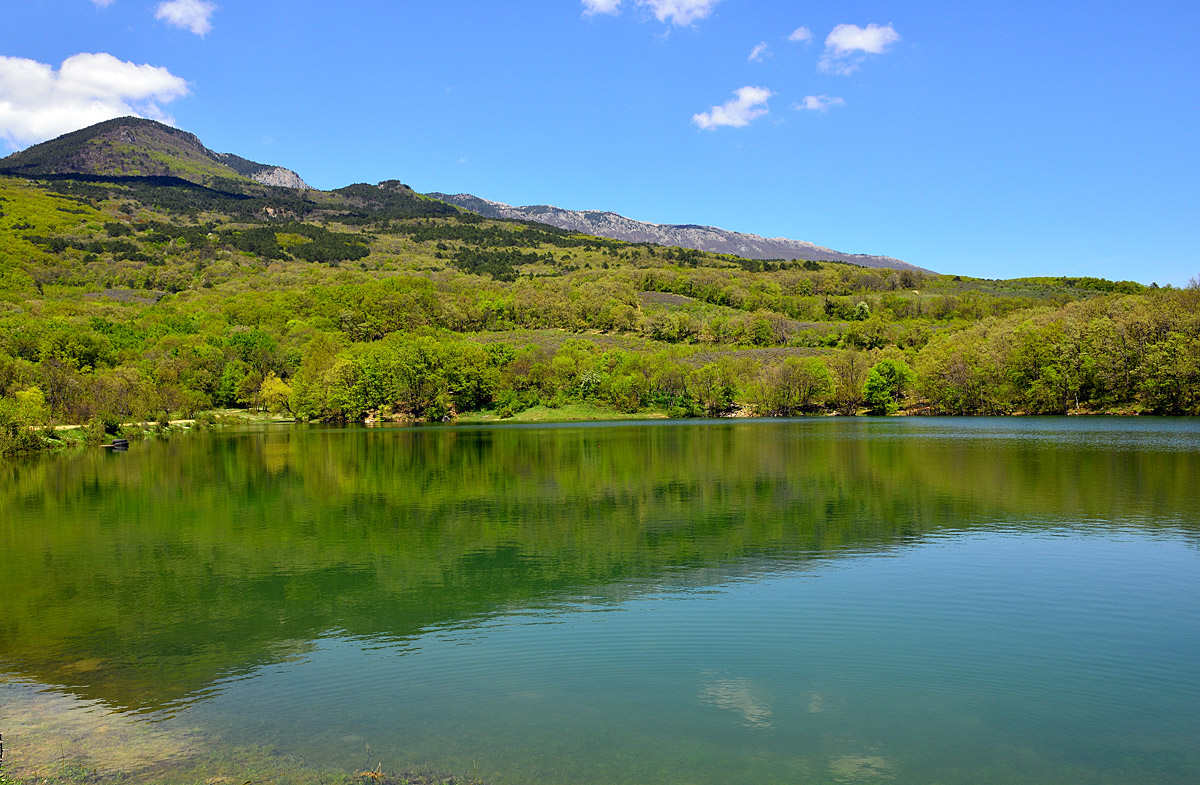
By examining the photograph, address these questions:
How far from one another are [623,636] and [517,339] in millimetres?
125439

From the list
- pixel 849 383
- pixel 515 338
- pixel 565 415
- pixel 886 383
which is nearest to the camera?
pixel 886 383

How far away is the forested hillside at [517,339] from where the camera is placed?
252ft

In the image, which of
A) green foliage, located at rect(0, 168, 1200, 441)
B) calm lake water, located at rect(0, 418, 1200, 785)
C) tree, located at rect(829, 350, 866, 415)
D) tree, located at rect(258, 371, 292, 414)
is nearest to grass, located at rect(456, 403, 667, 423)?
green foliage, located at rect(0, 168, 1200, 441)

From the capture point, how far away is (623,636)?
1098 centimetres

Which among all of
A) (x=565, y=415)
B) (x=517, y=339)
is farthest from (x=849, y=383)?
(x=517, y=339)

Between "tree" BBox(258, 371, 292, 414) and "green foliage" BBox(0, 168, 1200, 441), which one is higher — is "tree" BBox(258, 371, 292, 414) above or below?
below

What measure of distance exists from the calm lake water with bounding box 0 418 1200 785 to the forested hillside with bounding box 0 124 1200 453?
42.3 metres

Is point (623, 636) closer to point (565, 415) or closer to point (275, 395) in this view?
point (565, 415)

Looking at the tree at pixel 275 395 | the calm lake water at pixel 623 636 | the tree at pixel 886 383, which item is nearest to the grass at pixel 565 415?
the tree at pixel 275 395

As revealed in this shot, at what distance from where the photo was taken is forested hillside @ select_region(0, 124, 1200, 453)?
7694 cm

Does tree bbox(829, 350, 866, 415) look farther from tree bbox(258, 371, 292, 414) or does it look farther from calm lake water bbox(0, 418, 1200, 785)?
calm lake water bbox(0, 418, 1200, 785)

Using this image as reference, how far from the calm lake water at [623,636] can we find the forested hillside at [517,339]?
1667 inches

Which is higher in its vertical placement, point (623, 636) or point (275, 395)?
point (275, 395)

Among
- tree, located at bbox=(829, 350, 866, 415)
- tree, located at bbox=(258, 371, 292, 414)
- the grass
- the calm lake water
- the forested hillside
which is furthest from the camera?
tree, located at bbox=(829, 350, 866, 415)
